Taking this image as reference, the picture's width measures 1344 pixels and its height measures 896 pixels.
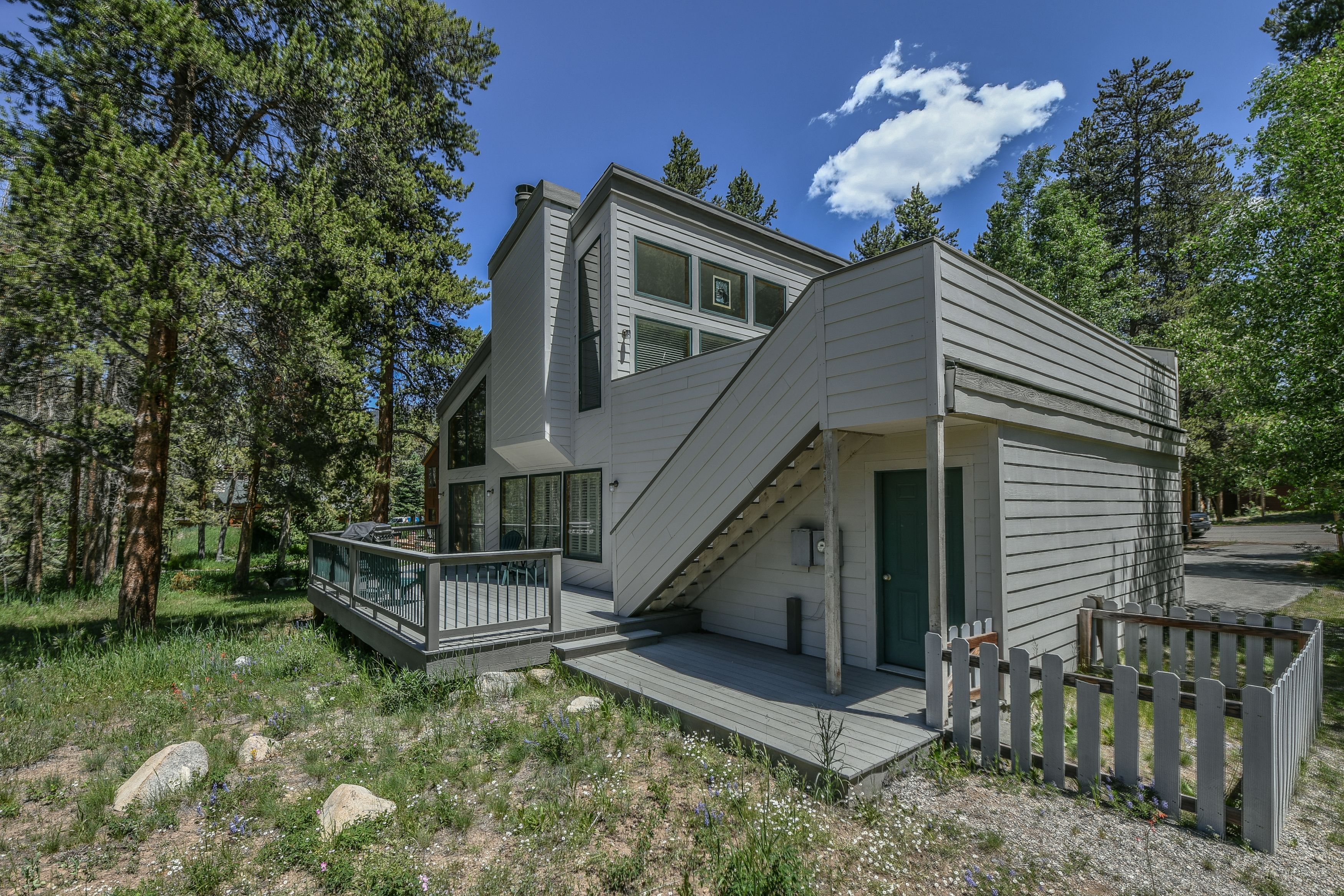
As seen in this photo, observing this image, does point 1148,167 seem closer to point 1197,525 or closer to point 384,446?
point 1197,525

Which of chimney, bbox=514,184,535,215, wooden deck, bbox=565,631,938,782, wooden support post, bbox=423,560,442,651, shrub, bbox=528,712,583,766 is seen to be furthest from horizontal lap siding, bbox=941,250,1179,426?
chimney, bbox=514,184,535,215

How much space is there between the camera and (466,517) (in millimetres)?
14438

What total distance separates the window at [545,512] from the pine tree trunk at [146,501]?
5682mm

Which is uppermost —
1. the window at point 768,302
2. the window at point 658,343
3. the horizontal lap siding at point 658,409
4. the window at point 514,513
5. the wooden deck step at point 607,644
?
the window at point 768,302

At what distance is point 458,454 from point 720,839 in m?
12.9

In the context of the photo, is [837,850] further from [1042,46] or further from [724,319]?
[1042,46]

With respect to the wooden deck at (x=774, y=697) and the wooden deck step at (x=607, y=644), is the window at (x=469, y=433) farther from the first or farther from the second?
the wooden deck at (x=774, y=697)

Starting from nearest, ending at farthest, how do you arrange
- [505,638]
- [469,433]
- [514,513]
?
[505,638]
[514,513]
[469,433]

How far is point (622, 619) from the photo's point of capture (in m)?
7.41

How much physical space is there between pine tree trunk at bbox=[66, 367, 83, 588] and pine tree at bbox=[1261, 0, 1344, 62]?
87.4ft

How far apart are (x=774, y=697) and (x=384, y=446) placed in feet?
43.5

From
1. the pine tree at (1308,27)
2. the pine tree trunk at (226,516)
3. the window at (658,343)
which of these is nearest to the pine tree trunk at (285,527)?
the pine tree trunk at (226,516)

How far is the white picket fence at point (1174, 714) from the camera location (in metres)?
3.16

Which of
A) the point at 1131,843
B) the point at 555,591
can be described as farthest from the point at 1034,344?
the point at 555,591
